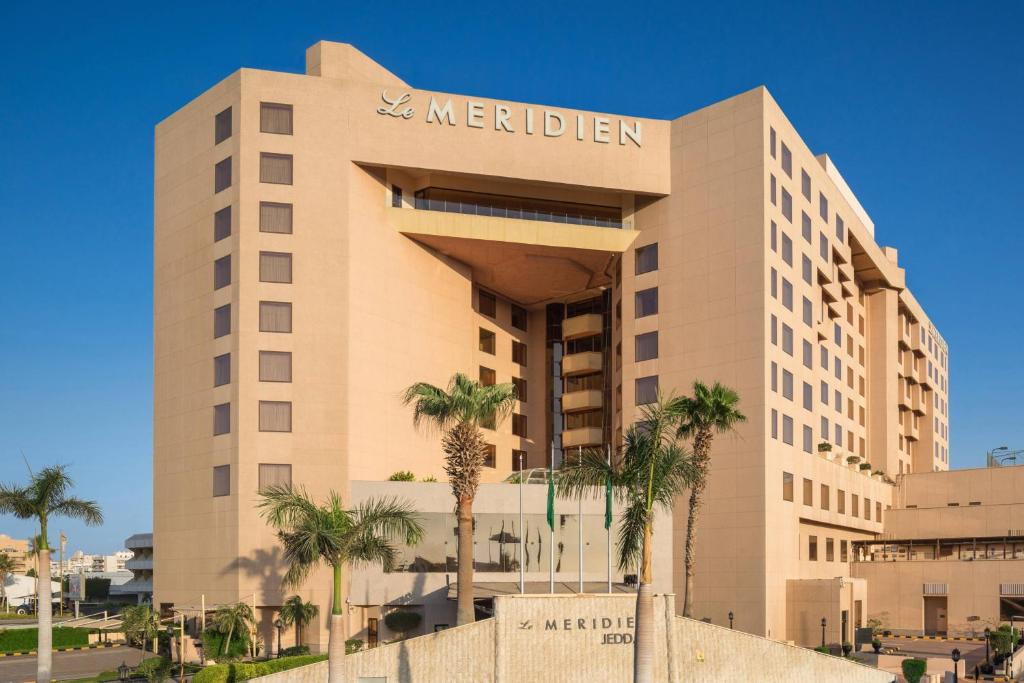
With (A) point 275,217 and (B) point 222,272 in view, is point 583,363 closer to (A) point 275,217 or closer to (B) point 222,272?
(A) point 275,217

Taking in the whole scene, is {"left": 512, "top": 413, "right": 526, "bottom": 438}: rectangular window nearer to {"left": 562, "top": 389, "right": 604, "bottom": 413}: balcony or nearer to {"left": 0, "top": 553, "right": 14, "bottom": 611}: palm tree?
{"left": 562, "top": 389, "right": 604, "bottom": 413}: balcony

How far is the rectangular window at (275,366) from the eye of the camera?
64.7 metres

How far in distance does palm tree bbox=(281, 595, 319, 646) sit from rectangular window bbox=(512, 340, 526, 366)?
31.4 metres

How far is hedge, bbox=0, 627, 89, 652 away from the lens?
6456 centimetres

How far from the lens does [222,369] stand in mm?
65562

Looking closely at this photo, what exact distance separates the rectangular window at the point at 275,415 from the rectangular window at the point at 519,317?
90.6 feet

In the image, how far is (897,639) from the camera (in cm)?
7881

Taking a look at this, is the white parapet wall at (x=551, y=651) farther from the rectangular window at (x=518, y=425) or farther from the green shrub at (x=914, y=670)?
the rectangular window at (x=518, y=425)

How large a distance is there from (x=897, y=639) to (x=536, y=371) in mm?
35119

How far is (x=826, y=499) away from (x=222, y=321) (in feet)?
151

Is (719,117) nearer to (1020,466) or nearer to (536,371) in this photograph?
(536,371)

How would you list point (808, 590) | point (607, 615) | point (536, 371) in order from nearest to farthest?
point (607, 615), point (808, 590), point (536, 371)

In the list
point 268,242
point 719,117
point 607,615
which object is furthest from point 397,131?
point 607,615

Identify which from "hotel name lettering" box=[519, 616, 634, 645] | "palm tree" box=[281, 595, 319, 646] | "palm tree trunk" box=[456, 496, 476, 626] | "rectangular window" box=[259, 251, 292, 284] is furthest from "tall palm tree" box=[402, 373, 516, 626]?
"rectangular window" box=[259, 251, 292, 284]
